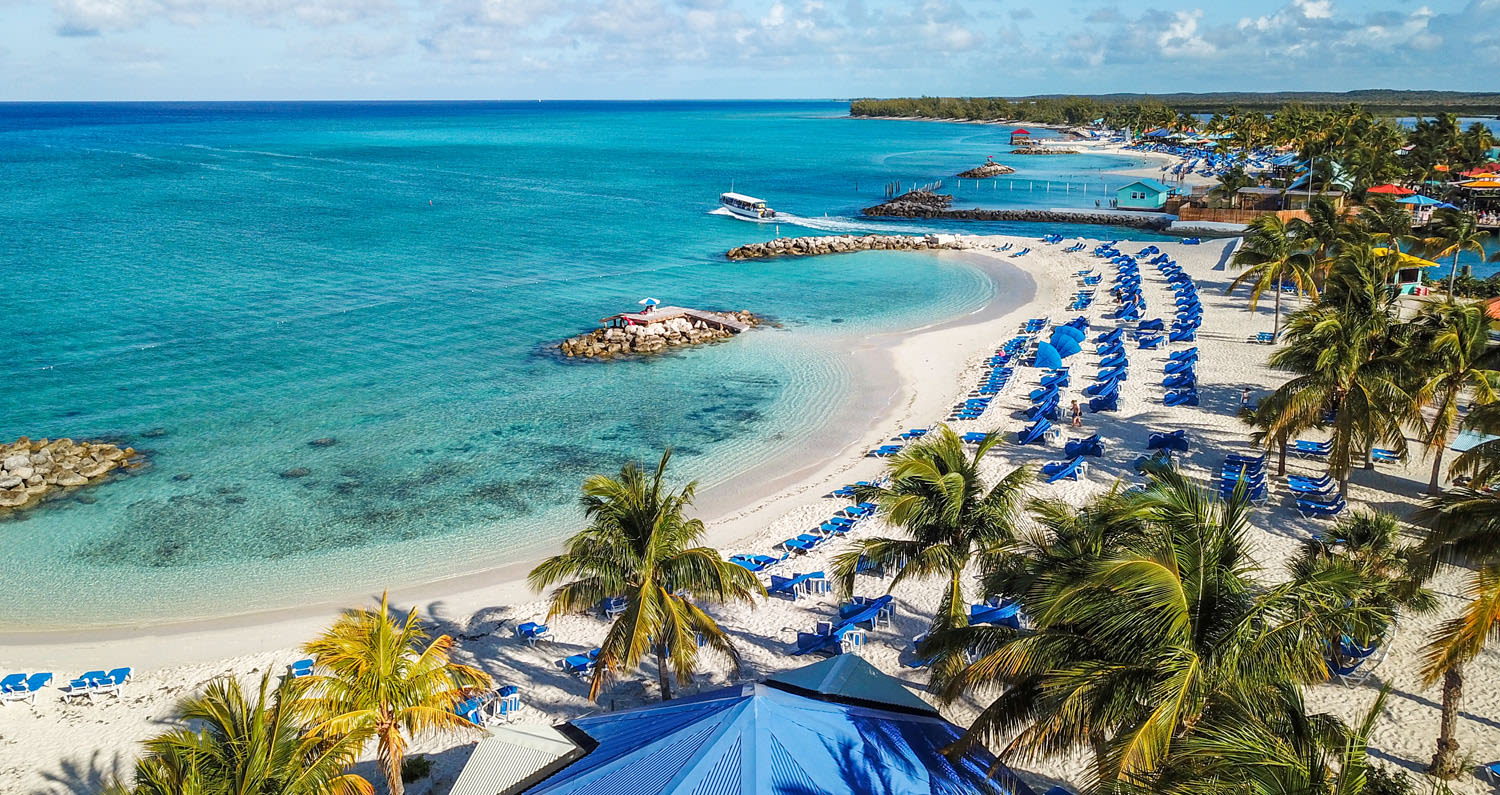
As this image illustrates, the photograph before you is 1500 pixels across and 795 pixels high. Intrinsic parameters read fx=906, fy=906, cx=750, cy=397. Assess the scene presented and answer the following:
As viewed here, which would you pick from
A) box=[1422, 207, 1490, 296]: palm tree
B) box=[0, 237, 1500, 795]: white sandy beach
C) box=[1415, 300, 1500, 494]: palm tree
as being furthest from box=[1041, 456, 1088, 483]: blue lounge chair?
box=[1422, 207, 1490, 296]: palm tree

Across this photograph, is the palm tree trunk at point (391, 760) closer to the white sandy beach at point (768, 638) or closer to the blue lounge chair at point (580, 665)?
the white sandy beach at point (768, 638)

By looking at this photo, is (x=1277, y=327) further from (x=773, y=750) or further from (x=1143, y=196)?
(x=1143, y=196)

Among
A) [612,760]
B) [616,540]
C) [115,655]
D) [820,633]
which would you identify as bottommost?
[115,655]

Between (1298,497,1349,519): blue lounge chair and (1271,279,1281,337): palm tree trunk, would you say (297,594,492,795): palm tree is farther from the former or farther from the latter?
(1271,279,1281,337): palm tree trunk

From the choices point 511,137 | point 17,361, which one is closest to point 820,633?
point 17,361

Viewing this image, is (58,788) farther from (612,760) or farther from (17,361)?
(17,361)

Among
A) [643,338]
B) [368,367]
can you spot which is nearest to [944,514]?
[643,338]
